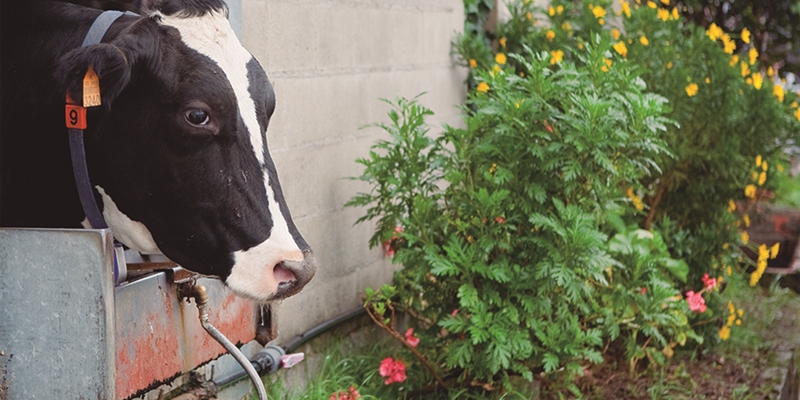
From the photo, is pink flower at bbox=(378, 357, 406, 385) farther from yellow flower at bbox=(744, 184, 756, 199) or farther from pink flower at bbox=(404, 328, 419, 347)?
yellow flower at bbox=(744, 184, 756, 199)

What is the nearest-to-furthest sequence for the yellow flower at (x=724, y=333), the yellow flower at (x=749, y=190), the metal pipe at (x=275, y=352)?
the metal pipe at (x=275, y=352)
the yellow flower at (x=724, y=333)
the yellow flower at (x=749, y=190)

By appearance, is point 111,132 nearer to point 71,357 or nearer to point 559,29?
point 71,357

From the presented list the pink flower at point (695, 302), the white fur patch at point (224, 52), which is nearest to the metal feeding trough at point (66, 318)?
the white fur patch at point (224, 52)

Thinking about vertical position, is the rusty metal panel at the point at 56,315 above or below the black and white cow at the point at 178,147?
below

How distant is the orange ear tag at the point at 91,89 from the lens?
186cm

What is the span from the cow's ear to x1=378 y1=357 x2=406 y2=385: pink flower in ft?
5.92

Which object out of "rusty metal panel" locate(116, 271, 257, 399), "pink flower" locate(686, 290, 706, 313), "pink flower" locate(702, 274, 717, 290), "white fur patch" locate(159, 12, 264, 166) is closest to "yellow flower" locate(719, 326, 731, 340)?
"pink flower" locate(702, 274, 717, 290)

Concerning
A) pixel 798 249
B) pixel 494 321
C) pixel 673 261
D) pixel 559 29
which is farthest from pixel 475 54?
pixel 798 249

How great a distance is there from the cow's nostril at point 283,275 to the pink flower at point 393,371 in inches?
57.9

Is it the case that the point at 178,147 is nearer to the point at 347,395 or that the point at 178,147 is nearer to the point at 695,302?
the point at 347,395

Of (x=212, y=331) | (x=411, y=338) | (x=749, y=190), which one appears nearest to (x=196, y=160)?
(x=212, y=331)

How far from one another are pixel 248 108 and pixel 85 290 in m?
0.52

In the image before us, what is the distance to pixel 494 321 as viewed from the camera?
3.23 metres

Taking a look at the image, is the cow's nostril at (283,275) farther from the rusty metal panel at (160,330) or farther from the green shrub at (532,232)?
the green shrub at (532,232)
